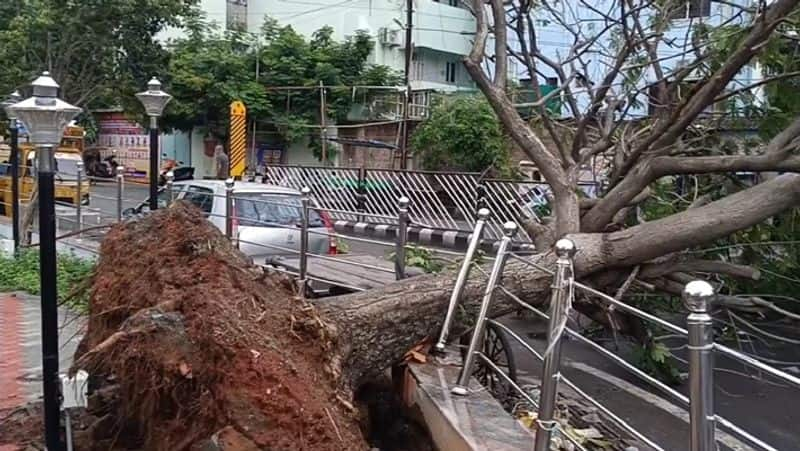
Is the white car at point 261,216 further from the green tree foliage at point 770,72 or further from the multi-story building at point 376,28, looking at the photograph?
the multi-story building at point 376,28

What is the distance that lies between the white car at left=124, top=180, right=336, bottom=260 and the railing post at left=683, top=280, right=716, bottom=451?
5.42 meters

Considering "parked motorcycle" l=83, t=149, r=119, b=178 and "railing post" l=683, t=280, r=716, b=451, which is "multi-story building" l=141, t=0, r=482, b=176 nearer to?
"parked motorcycle" l=83, t=149, r=119, b=178

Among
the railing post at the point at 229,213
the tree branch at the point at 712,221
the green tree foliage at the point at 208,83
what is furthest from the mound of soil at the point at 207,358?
the green tree foliage at the point at 208,83

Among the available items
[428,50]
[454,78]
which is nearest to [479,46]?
[428,50]

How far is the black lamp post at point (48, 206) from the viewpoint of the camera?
4.13 meters

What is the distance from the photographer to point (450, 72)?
33062 millimetres

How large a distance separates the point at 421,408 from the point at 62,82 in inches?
534

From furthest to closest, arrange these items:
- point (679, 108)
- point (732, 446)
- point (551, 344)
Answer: point (679, 108), point (732, 446), point (551, 344)

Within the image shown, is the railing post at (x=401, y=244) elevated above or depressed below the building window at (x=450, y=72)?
below

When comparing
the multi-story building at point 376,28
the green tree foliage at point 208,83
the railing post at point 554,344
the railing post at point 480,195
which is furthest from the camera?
the multi-story building at point 376,28

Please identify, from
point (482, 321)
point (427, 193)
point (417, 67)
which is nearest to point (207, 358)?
point (482, 321)

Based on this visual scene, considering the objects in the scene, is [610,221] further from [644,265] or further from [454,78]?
[454,78]

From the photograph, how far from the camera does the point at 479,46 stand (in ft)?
22.0

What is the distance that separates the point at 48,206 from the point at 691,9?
7242mm
